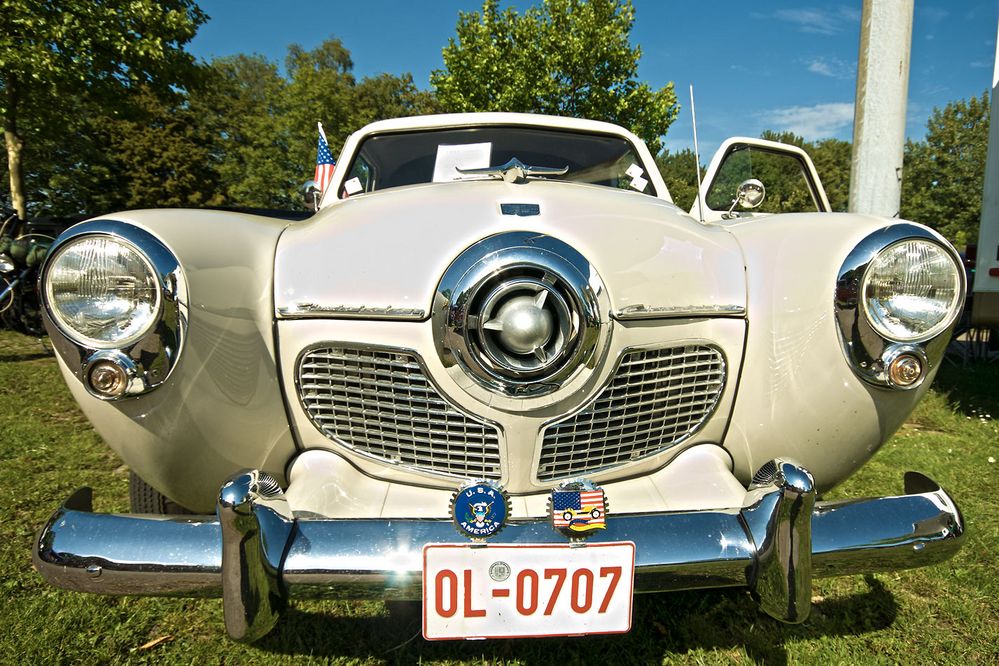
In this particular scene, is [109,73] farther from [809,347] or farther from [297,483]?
[809,347]

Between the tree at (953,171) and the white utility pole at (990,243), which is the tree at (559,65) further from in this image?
the tree at (953,171)

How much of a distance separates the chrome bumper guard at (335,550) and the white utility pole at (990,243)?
4.09m

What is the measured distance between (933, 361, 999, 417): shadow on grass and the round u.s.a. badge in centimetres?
465

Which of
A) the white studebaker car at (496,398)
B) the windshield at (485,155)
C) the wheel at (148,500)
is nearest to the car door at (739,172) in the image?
the windshield at (485,155)

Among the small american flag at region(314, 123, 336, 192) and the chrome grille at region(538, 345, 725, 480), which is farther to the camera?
the small american flag at region(314, 123, 336, 192)

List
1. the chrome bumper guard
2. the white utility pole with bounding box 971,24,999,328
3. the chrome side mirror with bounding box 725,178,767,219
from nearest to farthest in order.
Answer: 1. the chrome bumper guard
2. the chrome side mirror with bounding box 725,178,767,219
3. the white utility pole with bounding box 971,24,999,328

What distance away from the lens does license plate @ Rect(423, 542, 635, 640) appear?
1.26 metres

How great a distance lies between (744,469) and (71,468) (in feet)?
10.7

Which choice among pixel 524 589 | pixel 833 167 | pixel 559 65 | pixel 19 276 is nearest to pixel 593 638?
pixel 524 589

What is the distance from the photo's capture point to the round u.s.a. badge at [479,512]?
49.6 inches

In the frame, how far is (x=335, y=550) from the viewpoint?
4.17 feet

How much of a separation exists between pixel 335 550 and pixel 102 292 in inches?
30.5

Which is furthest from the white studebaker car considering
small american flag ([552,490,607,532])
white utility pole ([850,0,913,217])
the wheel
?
white utility pole ([850,0,913,217])

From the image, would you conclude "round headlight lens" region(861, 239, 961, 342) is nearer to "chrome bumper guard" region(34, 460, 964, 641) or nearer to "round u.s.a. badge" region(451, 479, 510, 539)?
"chrome bumper guard" region(34, 460, 964, 641)
